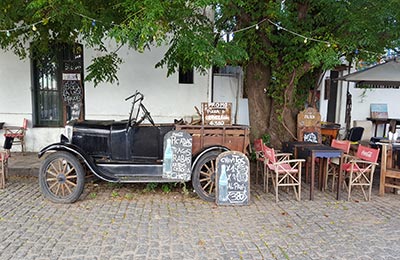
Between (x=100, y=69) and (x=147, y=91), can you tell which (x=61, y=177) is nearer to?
(x=100, y=69)

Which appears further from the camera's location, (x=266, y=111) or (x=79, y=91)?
(x=79, y=91)

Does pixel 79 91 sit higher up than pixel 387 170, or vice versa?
pixel 79 91

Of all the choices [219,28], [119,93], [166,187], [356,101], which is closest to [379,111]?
[356,101]

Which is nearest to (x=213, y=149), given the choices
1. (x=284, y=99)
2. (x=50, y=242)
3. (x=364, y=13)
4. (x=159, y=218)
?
(x=159, y=218)

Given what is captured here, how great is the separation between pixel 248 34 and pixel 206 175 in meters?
3.36

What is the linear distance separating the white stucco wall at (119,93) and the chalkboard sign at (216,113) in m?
3.15

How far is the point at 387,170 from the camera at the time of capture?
5617mm

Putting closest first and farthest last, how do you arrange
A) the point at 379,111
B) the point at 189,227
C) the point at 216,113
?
the point at 189,227, the point at 216,113, the point at 379,111

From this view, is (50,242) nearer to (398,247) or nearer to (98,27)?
(98,27)

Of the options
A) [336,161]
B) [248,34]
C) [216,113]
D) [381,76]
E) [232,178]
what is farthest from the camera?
[248,34]

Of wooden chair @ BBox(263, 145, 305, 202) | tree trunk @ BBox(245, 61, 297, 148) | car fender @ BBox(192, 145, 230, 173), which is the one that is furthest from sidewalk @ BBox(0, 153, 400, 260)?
tree trunk @ BBox(245, 61, 297, 148)


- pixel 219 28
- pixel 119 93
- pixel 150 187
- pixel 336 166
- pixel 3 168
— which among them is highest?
pixel 219 28

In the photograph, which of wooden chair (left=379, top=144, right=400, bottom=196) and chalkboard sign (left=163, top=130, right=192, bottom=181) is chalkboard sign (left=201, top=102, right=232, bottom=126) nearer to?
chalkboard sign (left=163, top=130, right=192, bottom=181)

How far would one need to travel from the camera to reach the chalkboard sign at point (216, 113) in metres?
5.19
